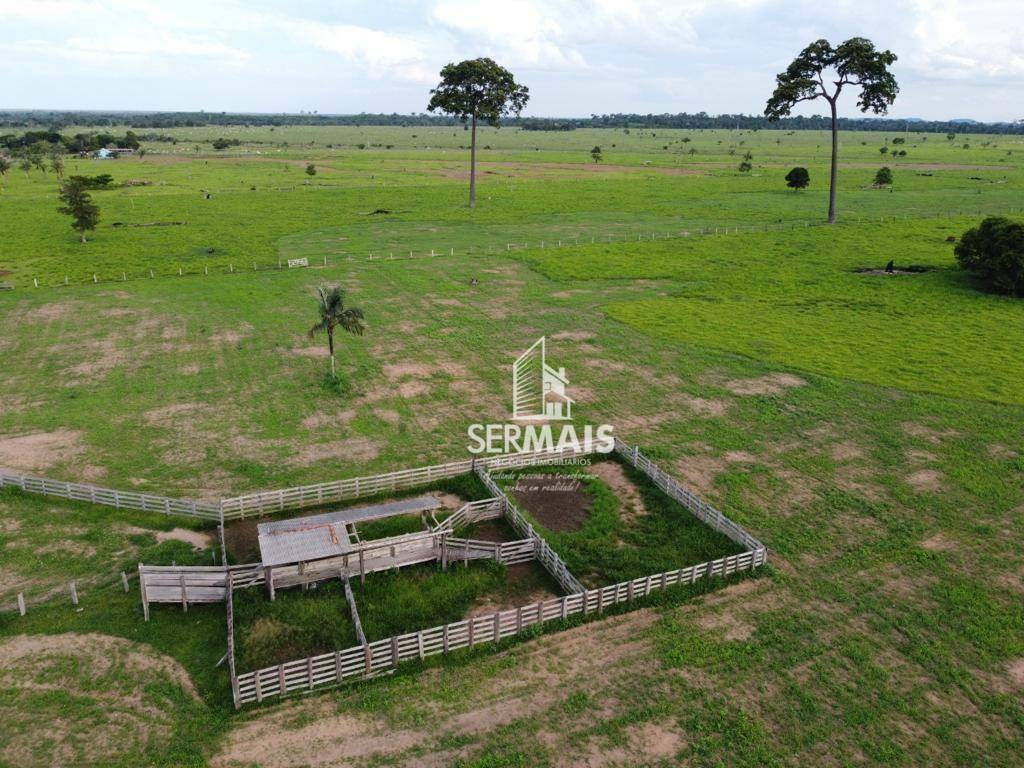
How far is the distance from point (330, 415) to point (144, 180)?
354 ft

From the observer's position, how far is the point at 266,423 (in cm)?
3069

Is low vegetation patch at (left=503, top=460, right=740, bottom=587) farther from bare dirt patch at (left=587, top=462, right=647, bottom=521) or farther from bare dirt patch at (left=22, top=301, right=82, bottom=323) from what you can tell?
bare dirt patch at (left=22, top=301, right=82, bottom=323)

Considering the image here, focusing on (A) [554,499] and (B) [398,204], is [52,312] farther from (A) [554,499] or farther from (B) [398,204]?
(B) [398,204]

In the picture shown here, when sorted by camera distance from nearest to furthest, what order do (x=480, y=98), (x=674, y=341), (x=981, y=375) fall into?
(x=981, y=375) → (x=674, y=341) → (x=480, y=98)

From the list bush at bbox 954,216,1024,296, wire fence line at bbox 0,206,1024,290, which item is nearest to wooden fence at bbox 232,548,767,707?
bush at bbox 954,216,1024,296

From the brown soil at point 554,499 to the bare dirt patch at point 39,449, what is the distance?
17757mm

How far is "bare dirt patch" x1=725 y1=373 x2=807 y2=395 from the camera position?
34.7m

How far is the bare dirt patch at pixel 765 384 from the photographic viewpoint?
3472cm

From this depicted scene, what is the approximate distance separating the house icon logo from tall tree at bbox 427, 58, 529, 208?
5299 centimetres

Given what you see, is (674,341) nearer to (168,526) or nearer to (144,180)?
(168,526)

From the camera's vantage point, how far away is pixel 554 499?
2522 centimetres

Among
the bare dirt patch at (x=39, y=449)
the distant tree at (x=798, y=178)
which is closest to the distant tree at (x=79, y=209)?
the bare dirt patch at (x=39, y=449)

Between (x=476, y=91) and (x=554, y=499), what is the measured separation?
232 feet

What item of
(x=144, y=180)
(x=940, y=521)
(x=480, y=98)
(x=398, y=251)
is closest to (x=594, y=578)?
(x=940, y=521)
